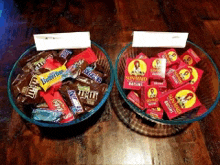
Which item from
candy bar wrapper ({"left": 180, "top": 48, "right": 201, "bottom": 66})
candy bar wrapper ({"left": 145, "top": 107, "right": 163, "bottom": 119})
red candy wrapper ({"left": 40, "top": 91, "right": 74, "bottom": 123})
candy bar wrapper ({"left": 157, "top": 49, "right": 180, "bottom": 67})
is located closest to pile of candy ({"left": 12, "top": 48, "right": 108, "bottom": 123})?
red candy wrapper ({"left": 40, "top": 91, "right": 74, "bottom": 123})

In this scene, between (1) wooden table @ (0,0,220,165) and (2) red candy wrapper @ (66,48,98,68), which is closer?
(1) wooden table @ (0,0,220,165)

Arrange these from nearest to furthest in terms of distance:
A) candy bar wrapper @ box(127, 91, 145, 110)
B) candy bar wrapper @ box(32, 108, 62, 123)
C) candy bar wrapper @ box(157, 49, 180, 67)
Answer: candy bar wrapper @ box(32, 108, 62, 123) → candy bar wrapper @ box(127, 91, 145, 110) → candy bar wrapper @ box(157, 49, 180, 67)

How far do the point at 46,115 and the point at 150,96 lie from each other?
42 centimetres

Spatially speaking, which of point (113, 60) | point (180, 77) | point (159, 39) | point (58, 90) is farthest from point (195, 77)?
point (58, 90)

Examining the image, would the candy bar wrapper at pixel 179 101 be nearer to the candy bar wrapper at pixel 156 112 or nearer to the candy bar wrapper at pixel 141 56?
the candy bar wrapper at pixel 156 112

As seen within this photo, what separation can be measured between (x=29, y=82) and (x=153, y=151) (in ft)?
1.97

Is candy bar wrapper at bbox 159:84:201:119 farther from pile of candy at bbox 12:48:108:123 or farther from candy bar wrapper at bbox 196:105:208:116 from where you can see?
pile of candy at bbox 12:48:108:123

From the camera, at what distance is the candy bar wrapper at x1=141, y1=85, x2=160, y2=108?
2.74ft

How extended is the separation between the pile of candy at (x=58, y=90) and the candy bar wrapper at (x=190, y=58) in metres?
0.41

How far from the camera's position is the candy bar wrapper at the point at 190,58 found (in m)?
0.98

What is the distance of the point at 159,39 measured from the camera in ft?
3.18

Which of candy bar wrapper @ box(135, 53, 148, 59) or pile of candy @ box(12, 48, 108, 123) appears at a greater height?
candy bar wrapper @ box(135, 53, 148, 59)

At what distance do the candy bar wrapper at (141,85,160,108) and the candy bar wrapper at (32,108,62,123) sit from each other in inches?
13.6

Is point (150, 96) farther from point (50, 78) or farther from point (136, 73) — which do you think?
point (50, 78)
